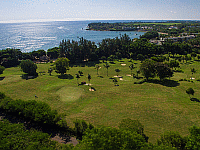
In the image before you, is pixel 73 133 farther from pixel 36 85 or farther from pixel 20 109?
pixel 36 85

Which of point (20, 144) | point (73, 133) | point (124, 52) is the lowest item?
point (73, 133)

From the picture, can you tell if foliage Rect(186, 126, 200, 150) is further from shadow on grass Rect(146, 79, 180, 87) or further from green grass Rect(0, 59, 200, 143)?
shadow on grass Rect(146, 79, 180, 87)

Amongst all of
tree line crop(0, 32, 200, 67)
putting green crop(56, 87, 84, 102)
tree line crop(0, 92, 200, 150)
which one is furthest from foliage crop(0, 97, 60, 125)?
tree line crop(0, 32, 200, 67)

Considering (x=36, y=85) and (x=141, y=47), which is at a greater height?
(x=141, y=47)

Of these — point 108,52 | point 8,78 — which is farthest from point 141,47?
point 8,78

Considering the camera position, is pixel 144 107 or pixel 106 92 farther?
A: pixel 106 92

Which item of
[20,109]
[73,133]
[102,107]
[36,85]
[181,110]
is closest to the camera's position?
[73,133]

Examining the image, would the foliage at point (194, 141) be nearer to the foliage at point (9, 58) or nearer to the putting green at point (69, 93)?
the putting green at point (69, 93)
